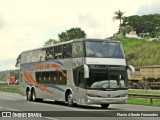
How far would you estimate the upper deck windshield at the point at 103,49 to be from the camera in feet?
80.2

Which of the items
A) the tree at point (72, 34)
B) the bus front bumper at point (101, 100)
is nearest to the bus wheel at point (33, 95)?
the bus front bumper at point (101, 100)

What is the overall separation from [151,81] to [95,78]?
35.0 m

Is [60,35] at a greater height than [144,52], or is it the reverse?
[60,35]

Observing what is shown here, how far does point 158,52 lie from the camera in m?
102

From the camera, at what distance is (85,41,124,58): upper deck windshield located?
2444cm

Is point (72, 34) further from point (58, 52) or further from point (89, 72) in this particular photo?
point (89, 72)

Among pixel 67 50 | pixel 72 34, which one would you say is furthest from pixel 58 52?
pixel 72 34

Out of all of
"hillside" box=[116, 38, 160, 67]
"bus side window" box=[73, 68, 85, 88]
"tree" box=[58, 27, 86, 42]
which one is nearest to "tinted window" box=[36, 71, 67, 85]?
"bus side window" box=[73, 68, 85, 88]

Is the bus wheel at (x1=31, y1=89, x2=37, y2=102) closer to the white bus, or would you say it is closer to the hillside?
the white bus

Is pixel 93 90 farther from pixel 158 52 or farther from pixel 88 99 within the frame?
pixel 158 52

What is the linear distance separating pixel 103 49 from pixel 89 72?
1686mm

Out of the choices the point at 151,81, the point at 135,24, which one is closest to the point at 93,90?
the point at 151,81

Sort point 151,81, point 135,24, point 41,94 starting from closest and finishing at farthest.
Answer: point 41,94
point 151,81
point 135,24

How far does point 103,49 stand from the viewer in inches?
973
